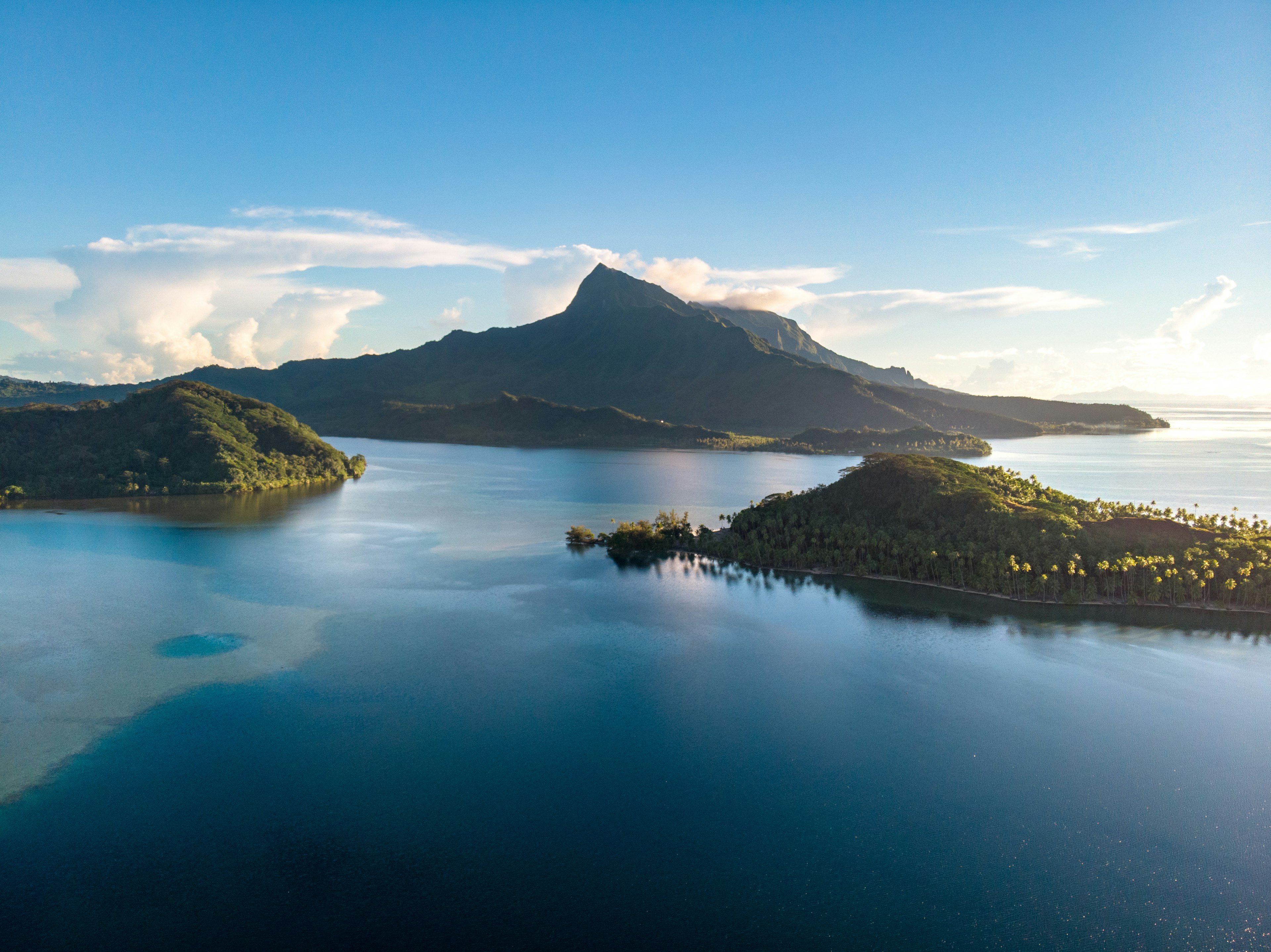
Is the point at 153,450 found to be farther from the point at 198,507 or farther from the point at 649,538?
the point at 649,538

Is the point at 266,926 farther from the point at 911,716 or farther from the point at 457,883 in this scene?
the point at 911,716

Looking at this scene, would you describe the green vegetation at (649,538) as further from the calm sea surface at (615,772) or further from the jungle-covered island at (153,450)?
the jungle-covered island at (153,450)

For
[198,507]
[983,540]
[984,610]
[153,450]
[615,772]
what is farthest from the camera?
[153,450]

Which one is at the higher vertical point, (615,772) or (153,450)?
(153,450)

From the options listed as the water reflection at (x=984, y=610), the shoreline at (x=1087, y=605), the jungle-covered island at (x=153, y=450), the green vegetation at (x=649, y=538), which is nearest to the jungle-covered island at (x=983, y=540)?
the green vegetation at (x=649, y=538)

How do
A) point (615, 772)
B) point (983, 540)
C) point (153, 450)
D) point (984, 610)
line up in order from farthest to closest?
point (153, 450) → point (983, 540) → point (984, 610) → point (615, 772)

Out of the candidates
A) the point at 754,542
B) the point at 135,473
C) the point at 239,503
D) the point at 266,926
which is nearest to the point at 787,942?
the point at 266,926

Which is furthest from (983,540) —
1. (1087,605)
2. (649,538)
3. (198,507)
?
(198,507)
